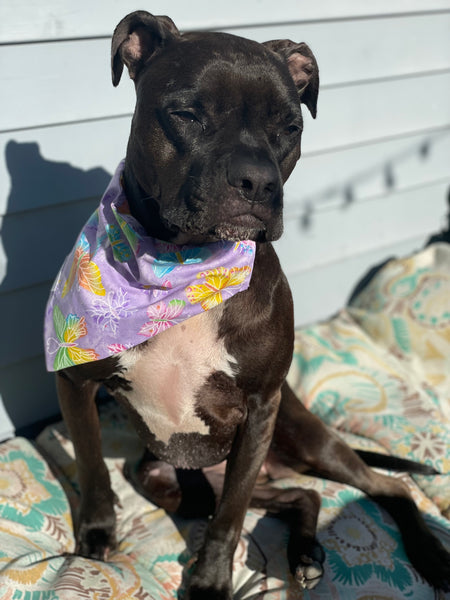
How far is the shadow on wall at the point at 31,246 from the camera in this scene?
118 inches

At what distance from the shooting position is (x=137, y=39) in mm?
2264

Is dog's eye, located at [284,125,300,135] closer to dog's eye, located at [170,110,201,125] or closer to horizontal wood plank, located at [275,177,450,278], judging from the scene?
dog's eye, located at [170,110,201,125]

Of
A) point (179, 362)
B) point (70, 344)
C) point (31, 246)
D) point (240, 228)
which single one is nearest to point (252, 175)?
point (240, 228)

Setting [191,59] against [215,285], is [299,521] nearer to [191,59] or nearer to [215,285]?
[215,285]

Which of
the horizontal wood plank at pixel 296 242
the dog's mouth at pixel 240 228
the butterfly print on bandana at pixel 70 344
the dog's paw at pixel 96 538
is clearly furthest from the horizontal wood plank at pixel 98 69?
the dog's paw at pixel 96 538

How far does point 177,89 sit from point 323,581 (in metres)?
1.72

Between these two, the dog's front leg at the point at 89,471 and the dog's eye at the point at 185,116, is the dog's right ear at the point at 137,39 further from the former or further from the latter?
the dog's front leg at the point at 89,471

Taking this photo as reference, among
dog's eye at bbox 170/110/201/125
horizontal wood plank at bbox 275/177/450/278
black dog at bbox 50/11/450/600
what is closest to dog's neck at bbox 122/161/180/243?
black dog at bbox 50/11/450/600

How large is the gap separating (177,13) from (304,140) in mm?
979

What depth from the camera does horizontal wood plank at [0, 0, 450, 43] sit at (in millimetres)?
2775

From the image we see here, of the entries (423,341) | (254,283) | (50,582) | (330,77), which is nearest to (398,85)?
(330,77)

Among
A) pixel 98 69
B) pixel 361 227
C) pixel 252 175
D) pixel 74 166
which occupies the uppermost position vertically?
pixel 98 69

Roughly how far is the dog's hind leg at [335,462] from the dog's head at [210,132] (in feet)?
2.95

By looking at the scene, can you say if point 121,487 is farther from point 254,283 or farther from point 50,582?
point 254,283
